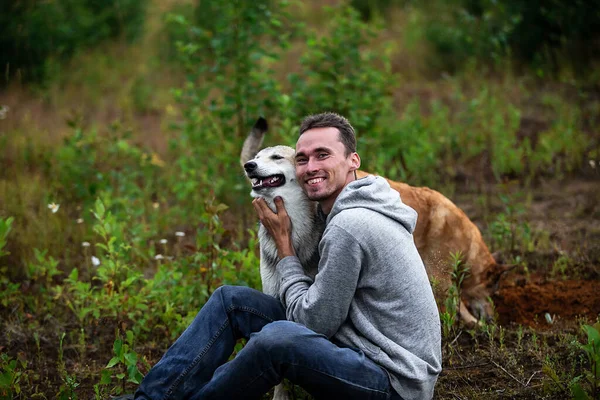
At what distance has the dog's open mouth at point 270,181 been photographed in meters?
3.71

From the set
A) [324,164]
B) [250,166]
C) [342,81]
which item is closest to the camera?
[324,164]

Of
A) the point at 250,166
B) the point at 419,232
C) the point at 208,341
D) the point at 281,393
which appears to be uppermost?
the point at 250,166

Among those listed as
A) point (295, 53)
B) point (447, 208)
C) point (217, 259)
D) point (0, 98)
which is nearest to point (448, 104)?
point (295, 53)

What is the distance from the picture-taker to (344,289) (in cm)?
289

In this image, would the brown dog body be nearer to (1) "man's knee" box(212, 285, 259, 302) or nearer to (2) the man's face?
(2) the man's face

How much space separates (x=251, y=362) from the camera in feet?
9.67

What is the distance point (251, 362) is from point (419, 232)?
1883 millimetres

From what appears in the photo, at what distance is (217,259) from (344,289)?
72.7 inches

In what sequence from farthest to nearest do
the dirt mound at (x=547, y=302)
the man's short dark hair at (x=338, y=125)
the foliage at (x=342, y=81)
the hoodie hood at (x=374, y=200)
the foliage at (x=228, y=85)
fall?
the foliage at (x=342, y=81) → the foliage at (x=228, y=85) → the dirt mound at (x=547, y=302) → the man's short dark hair at (x=338, y=125) → the hoodie hood at (x=374, y=200)

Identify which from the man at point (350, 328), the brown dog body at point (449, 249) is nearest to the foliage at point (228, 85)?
the brown dog body at point (449, 249)

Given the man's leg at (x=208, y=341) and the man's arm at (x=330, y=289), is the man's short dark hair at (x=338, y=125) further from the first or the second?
the man's leg at (x=208, y=341)

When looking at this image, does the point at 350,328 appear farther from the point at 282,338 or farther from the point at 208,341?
the point at 208,341

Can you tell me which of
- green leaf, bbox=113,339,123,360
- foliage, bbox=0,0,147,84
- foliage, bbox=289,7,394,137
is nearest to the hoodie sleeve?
green leaf, bbox=113,339,123,360

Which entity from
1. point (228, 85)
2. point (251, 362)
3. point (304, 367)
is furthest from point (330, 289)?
point (228, 85)
